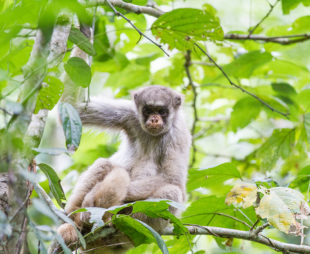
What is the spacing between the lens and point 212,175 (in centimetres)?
532

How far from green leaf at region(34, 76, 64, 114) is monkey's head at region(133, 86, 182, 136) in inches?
125

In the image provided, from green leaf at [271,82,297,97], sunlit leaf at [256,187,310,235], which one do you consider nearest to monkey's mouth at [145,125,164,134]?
green leaf at [271,82,297,97]

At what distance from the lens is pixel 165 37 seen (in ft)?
16.5

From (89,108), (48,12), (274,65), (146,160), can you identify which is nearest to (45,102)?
(48,12)

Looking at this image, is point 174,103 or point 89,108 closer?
point 89,108

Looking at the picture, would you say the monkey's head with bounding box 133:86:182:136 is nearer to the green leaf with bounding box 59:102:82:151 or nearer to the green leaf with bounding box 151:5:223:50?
the green leaf with bounding box 151:5:223:50

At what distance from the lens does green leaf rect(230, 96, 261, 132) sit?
24.4 feet

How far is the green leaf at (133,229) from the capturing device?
3.94m

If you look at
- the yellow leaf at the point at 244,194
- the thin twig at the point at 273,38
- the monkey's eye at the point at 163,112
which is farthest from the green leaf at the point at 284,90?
the yellow leaf at the point at 244,194

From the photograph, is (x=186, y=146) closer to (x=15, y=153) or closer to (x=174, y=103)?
(x=174, y=103)

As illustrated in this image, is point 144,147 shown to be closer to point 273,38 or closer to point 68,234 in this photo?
point 68,234

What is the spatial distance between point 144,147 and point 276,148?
2.15 metres

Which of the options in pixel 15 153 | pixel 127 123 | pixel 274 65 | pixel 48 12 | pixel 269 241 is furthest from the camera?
pixel 274 65

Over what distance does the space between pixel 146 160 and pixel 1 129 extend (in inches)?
161
